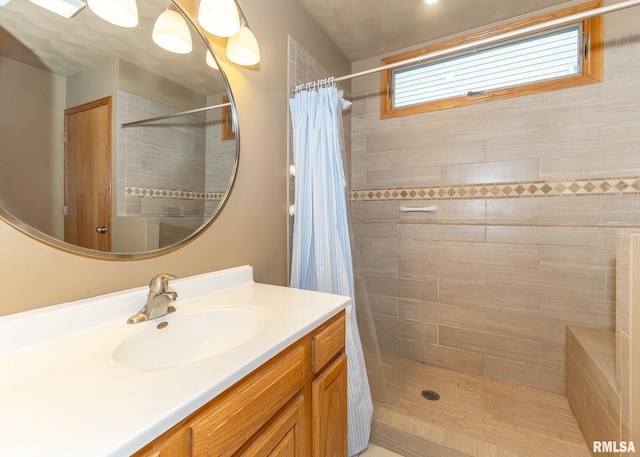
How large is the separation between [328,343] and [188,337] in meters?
0.46

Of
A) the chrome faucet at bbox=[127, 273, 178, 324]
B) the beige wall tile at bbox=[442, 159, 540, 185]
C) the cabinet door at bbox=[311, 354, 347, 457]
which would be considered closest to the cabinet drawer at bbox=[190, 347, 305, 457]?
the cabinet door at bbox=[311, 354, 347, 457]

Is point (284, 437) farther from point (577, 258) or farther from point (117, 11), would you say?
point (577, 258)

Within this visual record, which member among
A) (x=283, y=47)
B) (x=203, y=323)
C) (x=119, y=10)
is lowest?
(x=203, y=323)

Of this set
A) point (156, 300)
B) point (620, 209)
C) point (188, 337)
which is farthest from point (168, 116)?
point (620, 209)

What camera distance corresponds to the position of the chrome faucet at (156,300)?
0.87 meters

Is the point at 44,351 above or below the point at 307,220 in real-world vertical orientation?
below

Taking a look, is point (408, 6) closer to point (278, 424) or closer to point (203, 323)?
point (203, 323)

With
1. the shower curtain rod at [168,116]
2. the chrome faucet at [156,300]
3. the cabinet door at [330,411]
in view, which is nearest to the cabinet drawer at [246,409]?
the cabinet door at [330,411]

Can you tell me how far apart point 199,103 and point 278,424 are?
1202mm

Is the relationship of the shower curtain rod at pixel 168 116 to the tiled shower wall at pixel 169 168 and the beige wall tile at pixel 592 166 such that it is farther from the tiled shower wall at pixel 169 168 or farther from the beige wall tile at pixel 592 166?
the beige wall tile at pixel 592 166

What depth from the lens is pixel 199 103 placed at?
3.95 ft

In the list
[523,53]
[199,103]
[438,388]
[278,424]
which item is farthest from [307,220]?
[523,53]

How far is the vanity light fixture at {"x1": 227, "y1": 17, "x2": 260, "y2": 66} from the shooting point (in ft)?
4.17

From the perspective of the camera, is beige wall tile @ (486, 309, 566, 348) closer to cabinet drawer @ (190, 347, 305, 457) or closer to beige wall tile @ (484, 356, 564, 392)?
beige wall tile @ (484, 356, 564, 392)
